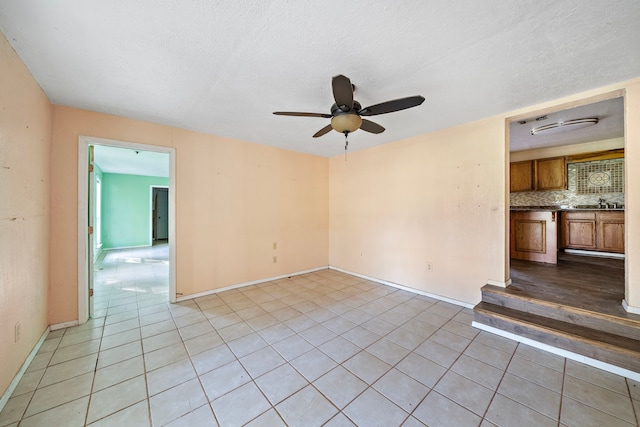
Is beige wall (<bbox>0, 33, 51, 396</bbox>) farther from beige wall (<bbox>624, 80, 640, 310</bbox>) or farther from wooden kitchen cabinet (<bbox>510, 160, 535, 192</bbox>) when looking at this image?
wooden kitchen cabinet (<bbox>510, 160, 535, 192</bbox>)

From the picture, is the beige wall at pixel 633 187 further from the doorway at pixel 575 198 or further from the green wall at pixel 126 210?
the green wall at pixel 126 210

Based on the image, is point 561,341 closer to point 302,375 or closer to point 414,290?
point 414,290

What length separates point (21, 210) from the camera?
70.1 inches

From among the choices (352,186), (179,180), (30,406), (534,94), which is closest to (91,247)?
(179,180)

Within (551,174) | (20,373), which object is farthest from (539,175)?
(20,373)

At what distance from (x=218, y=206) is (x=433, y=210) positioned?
3.24m

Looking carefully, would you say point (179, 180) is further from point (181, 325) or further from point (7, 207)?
point (181, 325)

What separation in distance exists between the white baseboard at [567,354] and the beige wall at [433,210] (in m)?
0.59

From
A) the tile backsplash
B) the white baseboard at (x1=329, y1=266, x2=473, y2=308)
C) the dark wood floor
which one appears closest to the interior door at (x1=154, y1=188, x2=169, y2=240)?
the white baseboard at (x1=329, y1=266, x2=473, y2=308)

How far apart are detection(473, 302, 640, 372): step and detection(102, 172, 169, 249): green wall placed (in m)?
8.90

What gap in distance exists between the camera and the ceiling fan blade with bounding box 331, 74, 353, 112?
156cm

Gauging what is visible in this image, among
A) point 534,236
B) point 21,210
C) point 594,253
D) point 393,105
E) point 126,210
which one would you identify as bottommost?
point 594,253

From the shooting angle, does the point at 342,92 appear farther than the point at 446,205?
No

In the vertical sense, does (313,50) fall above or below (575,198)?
above
